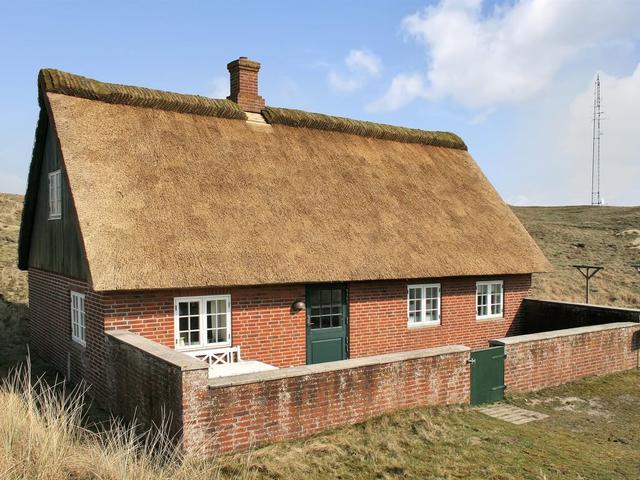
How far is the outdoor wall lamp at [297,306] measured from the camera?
38.8 ft

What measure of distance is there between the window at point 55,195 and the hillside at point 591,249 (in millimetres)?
20420

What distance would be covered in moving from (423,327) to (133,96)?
356 inches

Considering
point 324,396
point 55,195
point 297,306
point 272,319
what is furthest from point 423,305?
point 55,195

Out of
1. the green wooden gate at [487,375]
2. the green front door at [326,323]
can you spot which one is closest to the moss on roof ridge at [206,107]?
the green front door at [326,323]

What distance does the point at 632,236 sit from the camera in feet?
143

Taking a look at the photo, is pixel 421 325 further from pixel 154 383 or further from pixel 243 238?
pixel 154 383

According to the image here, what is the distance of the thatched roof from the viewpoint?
10336 mm

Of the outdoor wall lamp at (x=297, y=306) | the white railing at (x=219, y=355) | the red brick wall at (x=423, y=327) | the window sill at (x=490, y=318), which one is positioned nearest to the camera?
the white railing at (x=219, y=355)

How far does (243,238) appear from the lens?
11.4 meters

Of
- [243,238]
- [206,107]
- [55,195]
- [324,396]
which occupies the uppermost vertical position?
[206,107]

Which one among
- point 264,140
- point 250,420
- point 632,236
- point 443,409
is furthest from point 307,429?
point 632,236

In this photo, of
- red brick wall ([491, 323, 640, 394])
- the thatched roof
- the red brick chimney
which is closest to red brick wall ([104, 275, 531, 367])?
the thatched roof

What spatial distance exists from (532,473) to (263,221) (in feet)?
23.3

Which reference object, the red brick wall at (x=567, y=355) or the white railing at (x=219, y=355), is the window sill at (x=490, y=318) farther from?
the white railing at (x=219, y=355)
